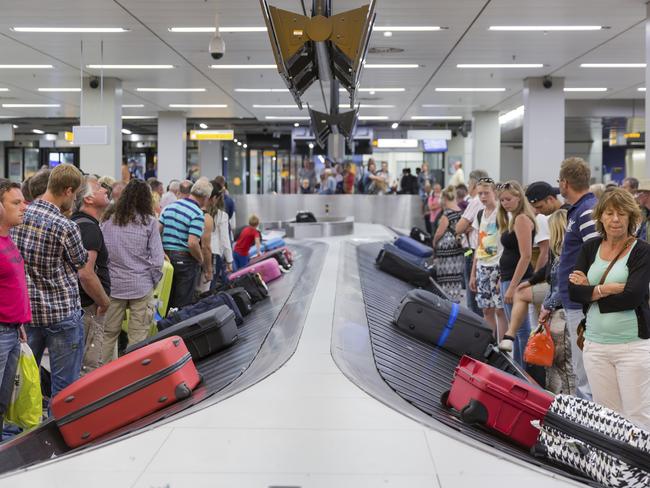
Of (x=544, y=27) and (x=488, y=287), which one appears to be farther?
(x=544, y=27)

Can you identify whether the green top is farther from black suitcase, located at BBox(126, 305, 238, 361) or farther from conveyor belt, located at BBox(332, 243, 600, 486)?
black suitcase, located at BBox(126, 305, 238, 361)

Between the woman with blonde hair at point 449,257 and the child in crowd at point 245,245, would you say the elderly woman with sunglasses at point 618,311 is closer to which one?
the woman with blonde hair at point 449,257

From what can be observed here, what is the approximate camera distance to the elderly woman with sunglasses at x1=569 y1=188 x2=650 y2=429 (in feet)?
12.0

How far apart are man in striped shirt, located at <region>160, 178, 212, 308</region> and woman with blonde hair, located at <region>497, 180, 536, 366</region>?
280cm

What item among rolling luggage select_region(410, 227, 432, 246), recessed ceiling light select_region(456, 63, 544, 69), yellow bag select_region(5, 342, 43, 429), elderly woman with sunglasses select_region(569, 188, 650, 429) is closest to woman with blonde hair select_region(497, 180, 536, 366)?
elderly woman with sunglasses select_region(569, 188, 650, 429)

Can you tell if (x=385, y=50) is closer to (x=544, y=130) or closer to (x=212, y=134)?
(x=544, y=130)

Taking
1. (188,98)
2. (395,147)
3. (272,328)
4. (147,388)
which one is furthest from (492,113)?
(147,388)

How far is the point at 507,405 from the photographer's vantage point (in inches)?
128

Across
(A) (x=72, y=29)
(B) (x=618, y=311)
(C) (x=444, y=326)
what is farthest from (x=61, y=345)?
(A) (x=72, y=29)

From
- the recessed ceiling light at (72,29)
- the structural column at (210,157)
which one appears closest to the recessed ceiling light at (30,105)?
the structural column at (210,157)

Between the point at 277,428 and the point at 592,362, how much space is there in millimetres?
1954

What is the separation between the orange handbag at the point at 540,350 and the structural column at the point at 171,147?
1975 cm

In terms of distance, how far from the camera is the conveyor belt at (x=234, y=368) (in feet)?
10.7

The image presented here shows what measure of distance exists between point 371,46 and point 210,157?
19830 millimetres
